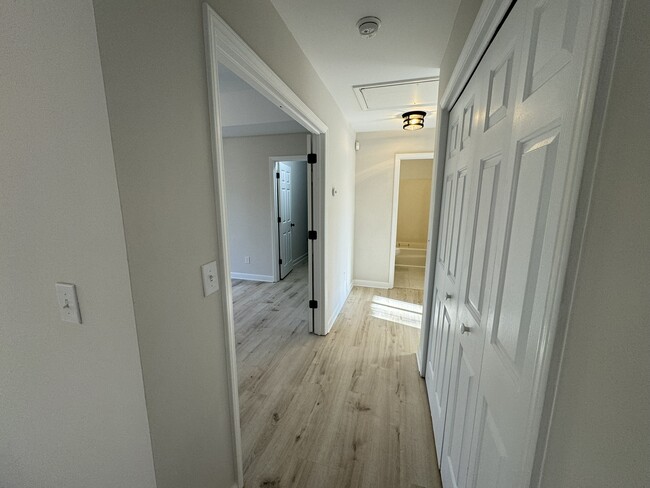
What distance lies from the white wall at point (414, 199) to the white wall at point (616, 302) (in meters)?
5.84

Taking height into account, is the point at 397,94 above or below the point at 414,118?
above

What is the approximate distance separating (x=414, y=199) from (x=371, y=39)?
4808mm

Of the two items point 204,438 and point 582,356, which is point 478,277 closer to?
point 582,356

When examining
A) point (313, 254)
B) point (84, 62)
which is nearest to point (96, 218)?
point (84, 62)

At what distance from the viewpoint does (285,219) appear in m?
4.93

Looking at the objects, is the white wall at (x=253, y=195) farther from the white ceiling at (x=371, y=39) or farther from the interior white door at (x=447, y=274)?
the interior white door at (x=447, y=274)

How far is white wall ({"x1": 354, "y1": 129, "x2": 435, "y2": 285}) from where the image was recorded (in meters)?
3.94

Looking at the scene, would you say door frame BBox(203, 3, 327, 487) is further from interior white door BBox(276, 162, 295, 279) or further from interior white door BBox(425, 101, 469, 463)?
interior white door BBox(276, 162, 295, 279)

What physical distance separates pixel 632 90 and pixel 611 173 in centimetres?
11

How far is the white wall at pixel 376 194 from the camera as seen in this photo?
12.9 feet

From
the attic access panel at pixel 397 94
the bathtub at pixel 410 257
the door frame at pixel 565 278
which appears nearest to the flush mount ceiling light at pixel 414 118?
the attic access panel at pixel 397 94

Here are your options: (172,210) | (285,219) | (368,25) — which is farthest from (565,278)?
(285,219)

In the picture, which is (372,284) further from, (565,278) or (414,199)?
(565,278)

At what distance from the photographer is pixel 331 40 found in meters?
1.73
